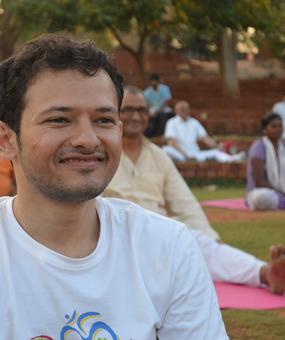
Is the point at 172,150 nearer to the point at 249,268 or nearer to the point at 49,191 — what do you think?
the point at 249,268

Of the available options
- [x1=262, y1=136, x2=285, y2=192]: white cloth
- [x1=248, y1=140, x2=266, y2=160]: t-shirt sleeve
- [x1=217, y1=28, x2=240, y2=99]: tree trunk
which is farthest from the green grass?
[x1=217, y1=28, x2=240, y2=99]: tree trunk

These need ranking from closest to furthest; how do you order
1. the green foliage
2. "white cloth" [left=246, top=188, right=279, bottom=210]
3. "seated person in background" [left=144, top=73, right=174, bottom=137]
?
"white cloth" [left=246, top=188, right=279, bottom=210] → "seated person in background" [left=144, top=73, right=174, bottom=137] → the green foliage

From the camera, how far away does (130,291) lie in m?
2.24

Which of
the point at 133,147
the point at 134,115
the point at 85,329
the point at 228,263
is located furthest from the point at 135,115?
the point at 85,329

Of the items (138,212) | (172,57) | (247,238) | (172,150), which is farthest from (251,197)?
(172,57)

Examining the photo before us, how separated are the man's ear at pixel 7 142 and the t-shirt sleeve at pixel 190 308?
0.49 m

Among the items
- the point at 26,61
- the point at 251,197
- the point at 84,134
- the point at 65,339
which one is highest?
the point at 26,61

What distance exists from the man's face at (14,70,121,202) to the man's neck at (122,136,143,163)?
355 cm

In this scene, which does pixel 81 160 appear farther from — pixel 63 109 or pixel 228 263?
pixel 228 263

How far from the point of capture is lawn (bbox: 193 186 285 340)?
4555mm

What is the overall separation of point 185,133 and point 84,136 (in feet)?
41.3

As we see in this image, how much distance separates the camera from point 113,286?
2219 millimetres

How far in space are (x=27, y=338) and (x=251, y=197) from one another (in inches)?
325

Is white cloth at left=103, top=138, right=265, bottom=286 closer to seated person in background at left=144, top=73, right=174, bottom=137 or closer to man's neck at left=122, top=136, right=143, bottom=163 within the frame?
man's neck at left=122, top=136, right=143, bottom=163
